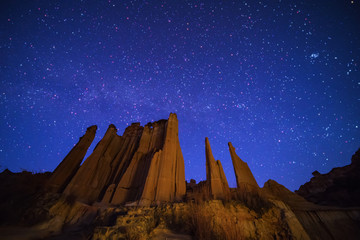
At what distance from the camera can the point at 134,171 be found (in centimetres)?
1755

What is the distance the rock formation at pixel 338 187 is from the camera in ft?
59.3

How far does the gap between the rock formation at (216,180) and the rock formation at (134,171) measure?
3349 mm

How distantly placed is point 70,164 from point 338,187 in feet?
122

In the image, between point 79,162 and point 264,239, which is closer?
point 264,239

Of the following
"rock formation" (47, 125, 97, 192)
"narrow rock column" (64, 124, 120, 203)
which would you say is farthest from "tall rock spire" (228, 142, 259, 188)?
"rock formation" (47, 125, 97, 192)

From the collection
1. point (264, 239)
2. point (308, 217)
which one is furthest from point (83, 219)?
point (308, 217)

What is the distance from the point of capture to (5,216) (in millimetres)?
8859

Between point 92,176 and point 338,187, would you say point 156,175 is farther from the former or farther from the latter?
point 338,187

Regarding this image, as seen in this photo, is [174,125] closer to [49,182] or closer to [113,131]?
[113,131]

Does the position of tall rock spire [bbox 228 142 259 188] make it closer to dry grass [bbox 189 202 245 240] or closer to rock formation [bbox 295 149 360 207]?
dry grass [bbox 189 202 245 240]

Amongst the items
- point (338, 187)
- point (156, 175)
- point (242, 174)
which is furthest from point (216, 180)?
point (338, 187)

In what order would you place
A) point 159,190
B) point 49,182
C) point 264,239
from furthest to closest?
1. point 49,182
2. point 159,190
3. point 264,239

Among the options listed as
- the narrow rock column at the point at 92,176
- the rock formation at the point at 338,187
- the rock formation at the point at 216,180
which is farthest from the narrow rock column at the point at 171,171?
the rock formation at the point at 338,187

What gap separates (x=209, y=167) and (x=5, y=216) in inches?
599
